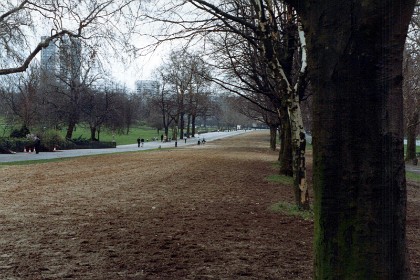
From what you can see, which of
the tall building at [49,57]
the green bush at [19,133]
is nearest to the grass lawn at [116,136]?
the green bush at [19,133]

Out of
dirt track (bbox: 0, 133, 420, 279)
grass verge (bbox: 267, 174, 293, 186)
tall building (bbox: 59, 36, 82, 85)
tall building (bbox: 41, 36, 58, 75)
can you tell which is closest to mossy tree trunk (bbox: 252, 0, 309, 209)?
dirt track (bbox: 0, 133, 420, 279)

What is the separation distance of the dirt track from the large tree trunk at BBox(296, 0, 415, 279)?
7.36ft

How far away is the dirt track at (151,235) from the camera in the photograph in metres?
4.64

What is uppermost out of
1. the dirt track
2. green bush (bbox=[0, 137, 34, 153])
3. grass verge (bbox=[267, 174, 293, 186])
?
green bush (bbox=[0, 137, 34, 153])

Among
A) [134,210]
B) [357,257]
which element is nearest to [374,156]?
[357,257]

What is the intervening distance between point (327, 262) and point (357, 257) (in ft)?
0.71

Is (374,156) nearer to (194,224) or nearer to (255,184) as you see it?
(194,224)

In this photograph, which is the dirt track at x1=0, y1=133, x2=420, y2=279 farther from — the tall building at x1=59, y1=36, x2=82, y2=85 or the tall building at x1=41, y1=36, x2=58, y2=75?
the tall building at x1=41, y1=36, x2=58, y2=75

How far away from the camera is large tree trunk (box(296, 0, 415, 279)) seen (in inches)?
91.7

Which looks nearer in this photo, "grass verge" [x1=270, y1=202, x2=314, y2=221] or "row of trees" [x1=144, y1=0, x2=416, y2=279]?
"row of trees" [x1=144, y1=0, x2=416, y2=279]

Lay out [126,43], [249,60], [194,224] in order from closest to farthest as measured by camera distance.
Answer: [194,224]
[126,43]
[249,60]

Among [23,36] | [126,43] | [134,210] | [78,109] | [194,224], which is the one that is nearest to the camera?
[194,224]

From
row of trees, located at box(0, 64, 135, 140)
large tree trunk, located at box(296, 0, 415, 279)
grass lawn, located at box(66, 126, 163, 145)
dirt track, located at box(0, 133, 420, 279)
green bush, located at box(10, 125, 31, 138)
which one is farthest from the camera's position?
grass lawn, located at box(66, 126, 163, 145)

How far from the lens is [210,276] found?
4430 mm
